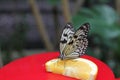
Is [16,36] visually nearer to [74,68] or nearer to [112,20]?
[112,20]

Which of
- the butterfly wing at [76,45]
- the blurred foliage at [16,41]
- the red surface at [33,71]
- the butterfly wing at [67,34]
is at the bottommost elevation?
the blurred foliage at [16,41]

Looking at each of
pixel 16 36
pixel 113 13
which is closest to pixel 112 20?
pixel 113 13

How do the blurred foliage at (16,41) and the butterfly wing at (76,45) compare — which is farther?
the blurred foliage at (16,41)

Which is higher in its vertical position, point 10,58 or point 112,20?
point 112,20

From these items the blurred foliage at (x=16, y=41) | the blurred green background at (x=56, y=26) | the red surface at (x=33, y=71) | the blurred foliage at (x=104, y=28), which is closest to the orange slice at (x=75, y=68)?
the red surface at (x=33, y=71)

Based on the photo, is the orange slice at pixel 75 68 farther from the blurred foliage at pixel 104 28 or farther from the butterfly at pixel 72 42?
the blurred foliage at pixel 104 28

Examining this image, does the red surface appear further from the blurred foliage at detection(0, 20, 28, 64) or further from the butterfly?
the blurred foliage at detection(0, 20, 28, 64)
